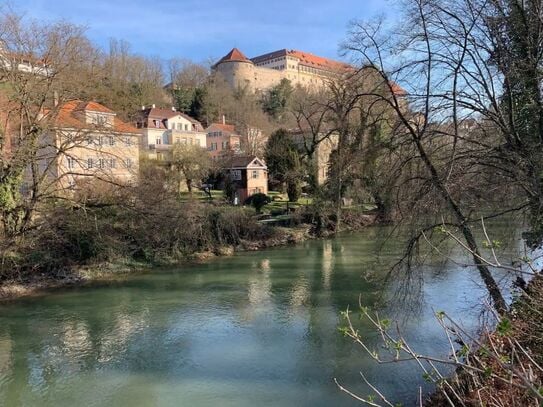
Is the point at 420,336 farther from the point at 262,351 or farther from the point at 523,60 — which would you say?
the point at 523,60

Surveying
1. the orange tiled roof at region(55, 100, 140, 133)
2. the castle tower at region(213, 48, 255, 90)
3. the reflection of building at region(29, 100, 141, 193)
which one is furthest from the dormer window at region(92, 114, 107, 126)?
the castle tower at region(213, 48, 255, 90)

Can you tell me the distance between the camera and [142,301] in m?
15.9

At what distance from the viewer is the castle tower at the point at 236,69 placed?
86688 millimetres

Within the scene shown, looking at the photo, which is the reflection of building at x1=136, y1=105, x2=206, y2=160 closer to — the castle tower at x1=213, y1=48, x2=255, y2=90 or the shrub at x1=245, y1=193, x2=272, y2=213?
the shrub at x1=245, y1=193, x2=272, y2=213

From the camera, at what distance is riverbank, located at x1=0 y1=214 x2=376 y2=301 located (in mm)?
17188

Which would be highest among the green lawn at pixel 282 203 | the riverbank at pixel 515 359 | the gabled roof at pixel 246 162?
the gabled roof at pixel 246 162

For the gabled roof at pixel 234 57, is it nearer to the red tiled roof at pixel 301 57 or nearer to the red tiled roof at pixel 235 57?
the red tiled roof at pixel 235 57

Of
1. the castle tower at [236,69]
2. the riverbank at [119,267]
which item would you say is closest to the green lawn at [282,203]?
the riverbank at [119,267]

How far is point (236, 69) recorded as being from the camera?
87.3 metres

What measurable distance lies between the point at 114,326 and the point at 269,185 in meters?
31.9

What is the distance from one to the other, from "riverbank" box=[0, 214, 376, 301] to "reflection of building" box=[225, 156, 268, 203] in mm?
9840

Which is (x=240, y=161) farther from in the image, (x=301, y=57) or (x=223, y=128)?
(x=301, y=57)

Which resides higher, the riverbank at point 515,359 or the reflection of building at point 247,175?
the reflection of building at point 247,175

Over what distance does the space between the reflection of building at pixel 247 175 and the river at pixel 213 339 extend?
19.7m
